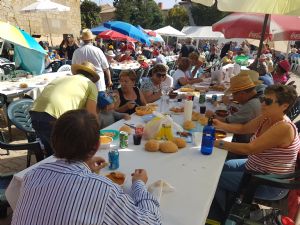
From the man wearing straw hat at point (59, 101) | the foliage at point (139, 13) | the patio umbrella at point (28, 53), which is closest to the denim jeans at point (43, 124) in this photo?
the man wearing straw hat at point (59, 101)

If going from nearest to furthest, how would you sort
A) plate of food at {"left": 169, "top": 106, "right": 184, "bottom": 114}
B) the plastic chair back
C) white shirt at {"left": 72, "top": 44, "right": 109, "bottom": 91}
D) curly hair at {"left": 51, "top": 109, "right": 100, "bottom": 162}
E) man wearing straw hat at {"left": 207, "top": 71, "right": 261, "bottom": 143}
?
curly hair at {"left": 51, "top": 109, "right": 100, "bottom": 162} < man wearing straw hat at {"left": 207, "top": 71, "right": 261, "bottom": 143} < the plastic chair back < plate of food at {"left": 169, "top": 106, "right": 184, "bottom": 114} < white shirt at {"left": 72, "top": 44, "right": 109, "bottom": 91}

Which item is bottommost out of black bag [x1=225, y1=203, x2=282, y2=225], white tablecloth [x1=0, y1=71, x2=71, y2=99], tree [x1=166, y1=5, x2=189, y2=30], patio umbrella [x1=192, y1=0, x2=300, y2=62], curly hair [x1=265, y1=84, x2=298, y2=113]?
black bag [x1=225, y1=203, x2=282, y2=225]

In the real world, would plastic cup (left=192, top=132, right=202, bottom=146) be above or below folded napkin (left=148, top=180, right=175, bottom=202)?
below

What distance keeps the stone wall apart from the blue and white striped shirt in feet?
60.0

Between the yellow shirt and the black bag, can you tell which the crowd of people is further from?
the black bag

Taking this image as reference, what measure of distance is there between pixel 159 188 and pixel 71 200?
74 centimetres

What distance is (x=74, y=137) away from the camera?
1.26 meters

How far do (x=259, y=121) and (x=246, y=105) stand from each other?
317 mm

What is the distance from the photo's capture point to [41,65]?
21.9 ft

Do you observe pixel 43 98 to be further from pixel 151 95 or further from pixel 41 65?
pixel 41 65

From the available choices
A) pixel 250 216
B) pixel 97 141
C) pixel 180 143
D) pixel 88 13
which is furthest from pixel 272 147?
pixel 88 13

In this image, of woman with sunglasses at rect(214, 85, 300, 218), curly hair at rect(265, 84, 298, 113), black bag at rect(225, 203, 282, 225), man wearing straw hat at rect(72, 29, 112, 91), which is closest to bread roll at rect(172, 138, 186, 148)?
woman with sunglasses at rect(214, 85, 300, 218)

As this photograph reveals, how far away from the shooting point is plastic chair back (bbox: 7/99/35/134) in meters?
3.65

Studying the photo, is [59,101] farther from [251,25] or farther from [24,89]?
[251,25]
